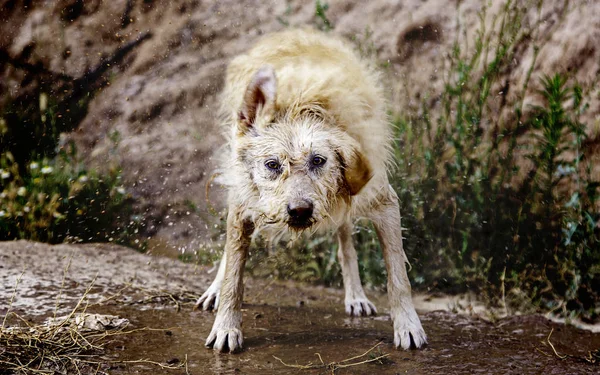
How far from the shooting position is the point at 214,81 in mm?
6867

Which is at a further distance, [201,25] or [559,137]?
[201,25]

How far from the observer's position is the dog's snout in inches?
122

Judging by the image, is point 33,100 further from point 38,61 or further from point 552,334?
point 552,334

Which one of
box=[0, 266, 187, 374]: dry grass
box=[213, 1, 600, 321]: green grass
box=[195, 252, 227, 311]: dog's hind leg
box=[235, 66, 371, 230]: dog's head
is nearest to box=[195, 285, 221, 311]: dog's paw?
box=[195, 252, 227, 311]: dog's hind leg

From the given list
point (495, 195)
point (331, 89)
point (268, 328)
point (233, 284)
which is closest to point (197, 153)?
point (268, 328)

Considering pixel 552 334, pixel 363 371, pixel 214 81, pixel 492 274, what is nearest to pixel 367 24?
pixel 214 81

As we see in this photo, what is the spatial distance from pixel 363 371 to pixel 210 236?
307 centimetres

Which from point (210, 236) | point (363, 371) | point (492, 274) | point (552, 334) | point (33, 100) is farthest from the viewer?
point (33, 100)

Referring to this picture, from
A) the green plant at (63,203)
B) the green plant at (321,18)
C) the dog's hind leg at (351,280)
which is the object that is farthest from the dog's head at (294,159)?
the green plant at (63,203)

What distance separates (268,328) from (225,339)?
53 cm

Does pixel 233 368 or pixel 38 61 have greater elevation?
pixel 38 61

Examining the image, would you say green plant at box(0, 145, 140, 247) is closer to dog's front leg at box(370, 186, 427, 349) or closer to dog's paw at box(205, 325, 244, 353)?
dog's paw at box(205, 325, 244, 353)

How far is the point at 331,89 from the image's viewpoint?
3430mm

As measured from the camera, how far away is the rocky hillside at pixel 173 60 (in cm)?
583
